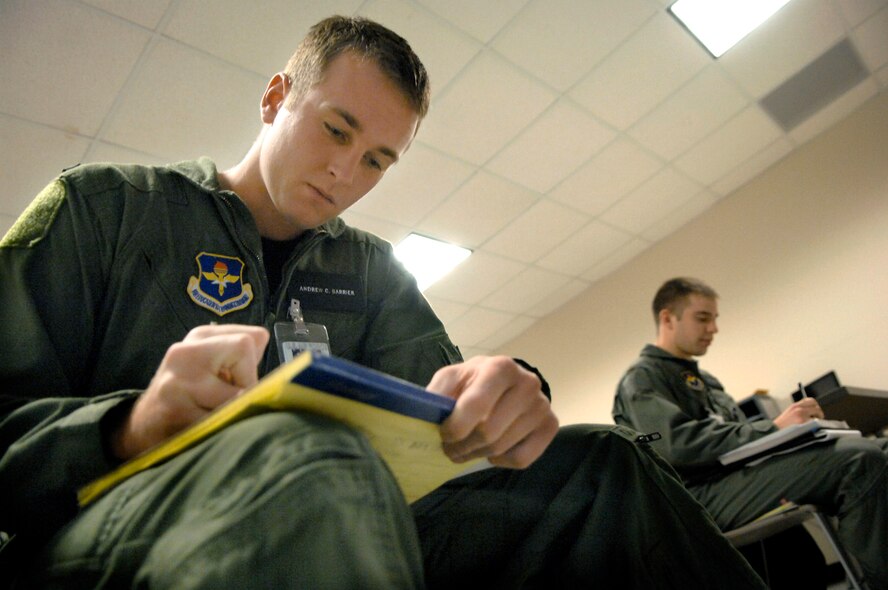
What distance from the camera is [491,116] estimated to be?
2.93m

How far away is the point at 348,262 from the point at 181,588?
810mm

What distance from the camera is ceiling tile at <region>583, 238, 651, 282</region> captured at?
448 cm

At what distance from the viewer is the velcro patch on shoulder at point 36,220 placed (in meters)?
0.64

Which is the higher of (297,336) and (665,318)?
(665,318)

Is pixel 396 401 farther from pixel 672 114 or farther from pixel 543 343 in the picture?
pixel 543 343

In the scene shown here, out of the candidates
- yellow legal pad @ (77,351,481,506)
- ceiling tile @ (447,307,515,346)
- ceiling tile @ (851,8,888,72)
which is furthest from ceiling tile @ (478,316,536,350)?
yellow legal pad @ (77,351,481,506)

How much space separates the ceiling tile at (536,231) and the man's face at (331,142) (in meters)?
2.76

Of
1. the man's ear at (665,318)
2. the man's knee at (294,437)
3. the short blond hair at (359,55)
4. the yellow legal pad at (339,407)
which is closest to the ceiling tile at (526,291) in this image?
the man's ear at (665,318)

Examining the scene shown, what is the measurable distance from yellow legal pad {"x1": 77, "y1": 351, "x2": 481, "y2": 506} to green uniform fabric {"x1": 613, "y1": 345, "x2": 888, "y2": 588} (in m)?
1.31

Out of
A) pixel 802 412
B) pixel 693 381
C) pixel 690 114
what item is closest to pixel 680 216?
pixel 690 114

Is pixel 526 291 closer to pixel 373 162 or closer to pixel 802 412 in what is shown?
pixel 802 412

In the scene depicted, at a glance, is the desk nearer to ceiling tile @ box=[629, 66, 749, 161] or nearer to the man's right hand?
ceiling tile @ box=[629, 66, 749, 161]

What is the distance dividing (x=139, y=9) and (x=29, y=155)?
949mm

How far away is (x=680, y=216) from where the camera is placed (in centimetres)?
427
